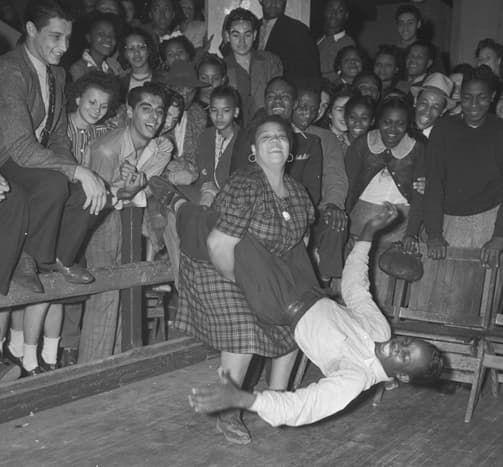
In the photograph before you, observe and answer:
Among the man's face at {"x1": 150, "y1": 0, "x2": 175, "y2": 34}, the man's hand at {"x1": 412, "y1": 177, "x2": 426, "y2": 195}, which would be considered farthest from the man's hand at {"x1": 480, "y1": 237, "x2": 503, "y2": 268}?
the man's face at {"x1": 150, "y1": 0, "x2": 175, "y2": 34}

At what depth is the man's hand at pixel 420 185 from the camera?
4859mm

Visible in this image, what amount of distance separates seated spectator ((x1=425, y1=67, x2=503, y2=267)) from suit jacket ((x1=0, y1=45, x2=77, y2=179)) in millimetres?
2519

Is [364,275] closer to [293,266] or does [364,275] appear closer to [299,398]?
[293,266]

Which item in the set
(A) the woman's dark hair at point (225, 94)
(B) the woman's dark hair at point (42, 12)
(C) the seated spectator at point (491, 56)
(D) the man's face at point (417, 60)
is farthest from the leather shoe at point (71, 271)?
(C) the seated spectator at point (491, 56)

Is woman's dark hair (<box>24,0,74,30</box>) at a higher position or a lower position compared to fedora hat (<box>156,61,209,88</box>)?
higher

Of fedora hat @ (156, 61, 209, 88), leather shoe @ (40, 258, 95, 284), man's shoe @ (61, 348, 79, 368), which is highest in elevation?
fedora hat @ (156, 61, 209, 88)

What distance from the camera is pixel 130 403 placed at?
4125mm

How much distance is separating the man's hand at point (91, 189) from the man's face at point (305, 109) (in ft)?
6.00

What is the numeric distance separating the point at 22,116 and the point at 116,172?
29.8 inches

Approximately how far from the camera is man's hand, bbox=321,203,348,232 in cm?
459

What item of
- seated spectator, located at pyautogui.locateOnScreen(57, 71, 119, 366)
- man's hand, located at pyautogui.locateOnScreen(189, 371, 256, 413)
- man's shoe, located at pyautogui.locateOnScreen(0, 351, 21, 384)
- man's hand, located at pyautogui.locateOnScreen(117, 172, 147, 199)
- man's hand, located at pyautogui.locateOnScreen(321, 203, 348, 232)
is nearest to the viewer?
man's hand, located at pyautogui.locateOnScreen(189, 371, 256, 413)

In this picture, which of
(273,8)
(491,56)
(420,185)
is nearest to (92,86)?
(420,185)

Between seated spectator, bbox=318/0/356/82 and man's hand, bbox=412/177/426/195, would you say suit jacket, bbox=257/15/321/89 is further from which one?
man's hand, bbox=412/177/426/195

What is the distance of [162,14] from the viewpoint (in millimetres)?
6691
